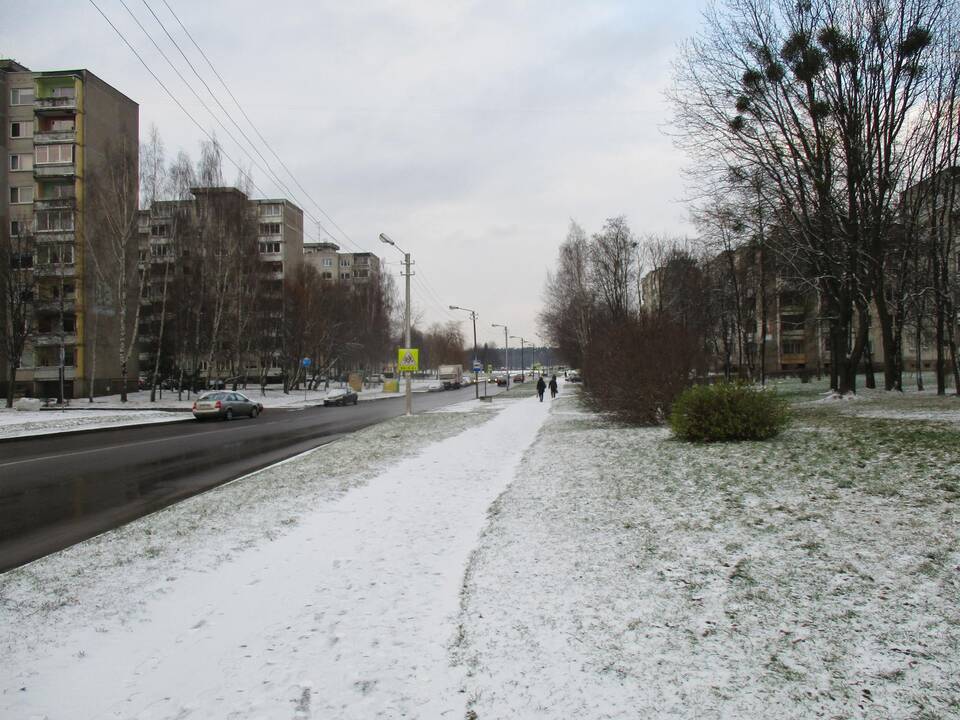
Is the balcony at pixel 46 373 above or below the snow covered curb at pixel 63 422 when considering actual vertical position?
above

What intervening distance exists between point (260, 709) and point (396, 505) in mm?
4952

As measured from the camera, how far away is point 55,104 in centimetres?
4381

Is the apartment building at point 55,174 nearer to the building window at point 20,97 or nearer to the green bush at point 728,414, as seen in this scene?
the building window at point 20,97

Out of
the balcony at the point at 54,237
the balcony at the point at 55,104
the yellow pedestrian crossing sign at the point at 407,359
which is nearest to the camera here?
the yellow pedestrian crossing sign at the point at 407,359

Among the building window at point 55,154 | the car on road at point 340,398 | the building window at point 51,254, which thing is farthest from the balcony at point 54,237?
the car on road at point 340,398

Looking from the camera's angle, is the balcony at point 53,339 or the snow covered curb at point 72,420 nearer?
the snow covered curb at point 72,420

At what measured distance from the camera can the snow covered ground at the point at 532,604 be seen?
3365mm

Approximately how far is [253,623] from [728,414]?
30.2ft

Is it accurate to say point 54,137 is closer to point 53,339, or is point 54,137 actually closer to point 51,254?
point 51,254

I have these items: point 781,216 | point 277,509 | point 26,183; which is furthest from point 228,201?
point 277,509

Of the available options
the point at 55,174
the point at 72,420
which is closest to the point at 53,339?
the point at 55,174

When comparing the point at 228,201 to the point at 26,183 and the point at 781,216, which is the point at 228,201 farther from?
the point at 781,216

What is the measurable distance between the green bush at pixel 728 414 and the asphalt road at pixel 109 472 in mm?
8668

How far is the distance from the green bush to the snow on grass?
2.85 m
